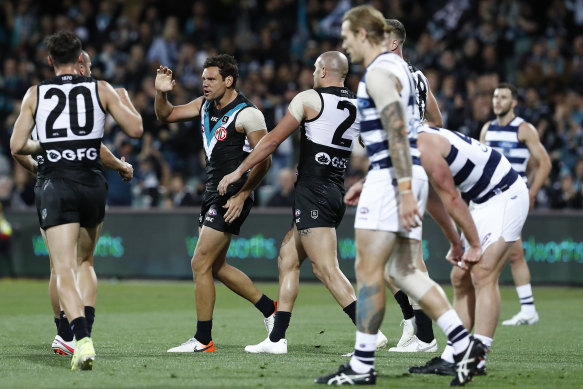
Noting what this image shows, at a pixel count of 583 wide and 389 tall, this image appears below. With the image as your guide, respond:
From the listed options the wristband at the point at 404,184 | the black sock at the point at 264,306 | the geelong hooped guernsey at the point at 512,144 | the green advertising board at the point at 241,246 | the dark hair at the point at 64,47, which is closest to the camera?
the wristband at the point at 404,184

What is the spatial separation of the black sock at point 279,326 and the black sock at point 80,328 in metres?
2.12

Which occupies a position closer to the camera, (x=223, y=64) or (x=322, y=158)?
(x=322, y=158)

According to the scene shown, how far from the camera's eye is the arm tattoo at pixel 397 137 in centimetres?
673

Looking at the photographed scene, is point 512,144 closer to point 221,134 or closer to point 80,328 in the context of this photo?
point 221,134

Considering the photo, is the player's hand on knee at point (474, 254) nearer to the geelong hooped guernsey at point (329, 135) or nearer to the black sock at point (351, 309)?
the black sock at point (351, 309)

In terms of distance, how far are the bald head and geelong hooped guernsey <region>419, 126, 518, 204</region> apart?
172 cm

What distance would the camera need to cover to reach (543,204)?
62.6 ft

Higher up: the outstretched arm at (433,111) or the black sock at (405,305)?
the outstretched arm at (433,111)

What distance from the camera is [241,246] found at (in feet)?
63.5

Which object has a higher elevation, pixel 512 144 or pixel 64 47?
pixel 64 47

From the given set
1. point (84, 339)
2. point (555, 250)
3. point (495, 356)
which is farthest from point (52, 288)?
point (555, 250)

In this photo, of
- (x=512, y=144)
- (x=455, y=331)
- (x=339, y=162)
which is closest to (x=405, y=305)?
(x=339, y=162)

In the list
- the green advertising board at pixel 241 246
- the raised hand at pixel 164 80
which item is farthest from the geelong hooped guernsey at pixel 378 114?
the green advertising board at pixel 241 246

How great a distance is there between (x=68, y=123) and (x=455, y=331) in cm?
346
